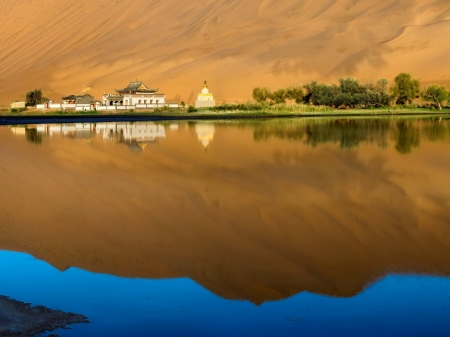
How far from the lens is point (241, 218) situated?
1055cm

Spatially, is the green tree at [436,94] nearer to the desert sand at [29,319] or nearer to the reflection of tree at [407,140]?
the reflection of tree at [407,140]

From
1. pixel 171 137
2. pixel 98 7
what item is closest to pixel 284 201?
pixel 171 137

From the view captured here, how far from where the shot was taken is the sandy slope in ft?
224

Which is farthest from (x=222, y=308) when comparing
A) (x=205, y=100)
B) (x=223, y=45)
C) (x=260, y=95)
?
(x=223, y=45)

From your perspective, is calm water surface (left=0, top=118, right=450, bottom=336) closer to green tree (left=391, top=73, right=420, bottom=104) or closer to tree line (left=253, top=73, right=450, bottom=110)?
tree line (left=253, top=73, right=450, bottom=110)

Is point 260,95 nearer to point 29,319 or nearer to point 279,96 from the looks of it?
point 279,96

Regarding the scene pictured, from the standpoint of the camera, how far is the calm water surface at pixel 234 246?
642cm

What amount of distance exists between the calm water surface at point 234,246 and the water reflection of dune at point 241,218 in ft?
0.08

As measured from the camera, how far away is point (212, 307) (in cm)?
662

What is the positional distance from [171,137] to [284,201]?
16037 mm

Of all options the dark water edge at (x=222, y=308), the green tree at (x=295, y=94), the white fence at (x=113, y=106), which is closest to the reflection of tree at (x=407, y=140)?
the dark water edge at (x=222, y=308)

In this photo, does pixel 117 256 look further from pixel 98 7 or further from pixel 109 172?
pixel 98 7

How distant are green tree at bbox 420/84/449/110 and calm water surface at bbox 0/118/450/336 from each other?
35869mm

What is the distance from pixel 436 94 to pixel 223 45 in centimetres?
3151
